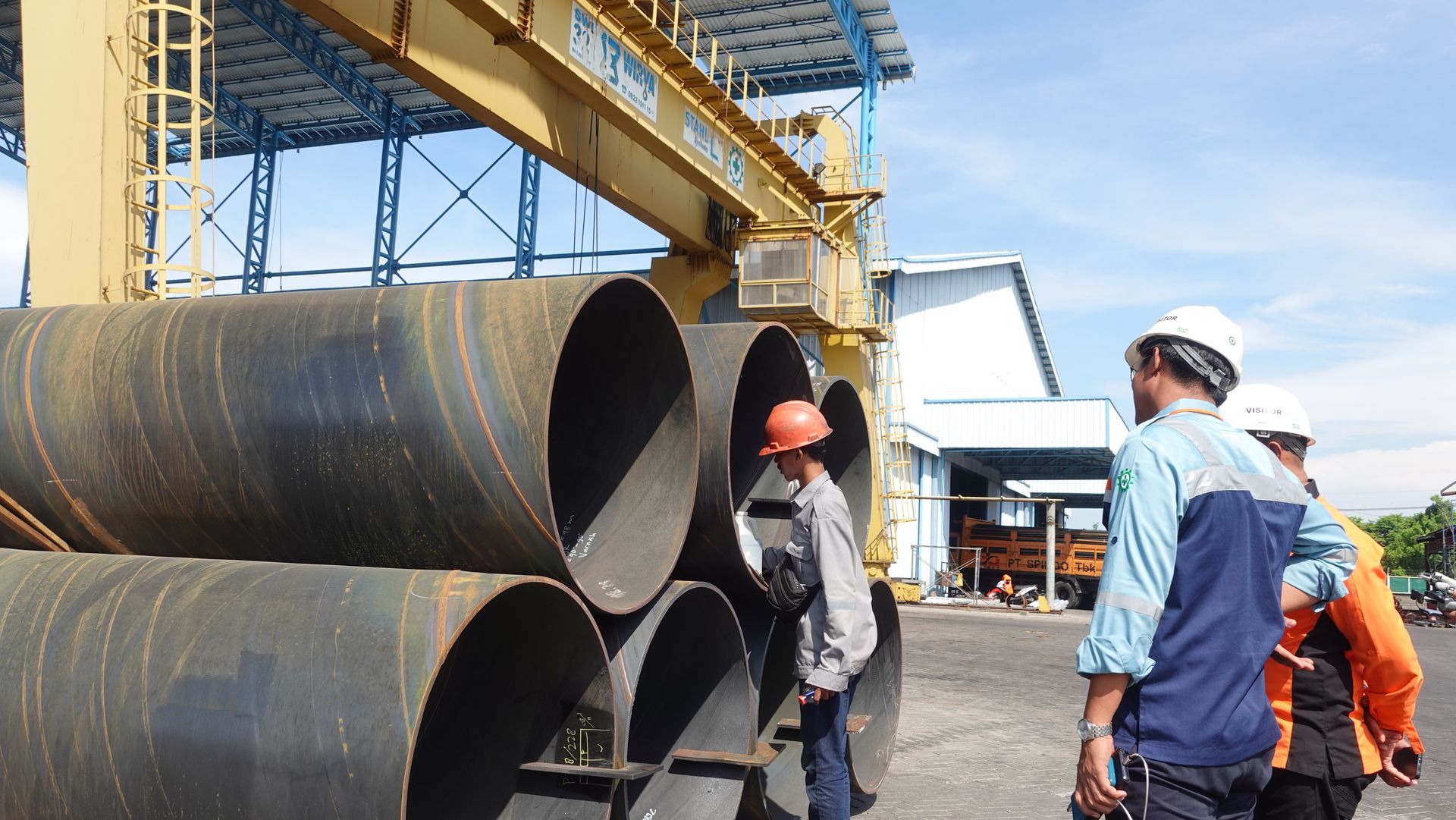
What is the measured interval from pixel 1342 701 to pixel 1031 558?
25254 millimetres

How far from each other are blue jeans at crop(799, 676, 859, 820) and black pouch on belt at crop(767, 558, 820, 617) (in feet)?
1.01

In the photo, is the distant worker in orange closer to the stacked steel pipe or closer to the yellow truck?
the yellow truck

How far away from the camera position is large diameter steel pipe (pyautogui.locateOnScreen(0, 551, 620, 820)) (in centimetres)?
224

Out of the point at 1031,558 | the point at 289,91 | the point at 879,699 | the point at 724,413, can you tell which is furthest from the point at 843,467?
the point at 289,91

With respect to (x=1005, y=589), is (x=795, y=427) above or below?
above

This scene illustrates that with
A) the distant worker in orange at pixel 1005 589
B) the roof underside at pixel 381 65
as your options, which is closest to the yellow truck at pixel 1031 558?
the distant worker in orange at pixel 1005 589

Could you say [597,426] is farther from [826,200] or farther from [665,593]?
[826,200]

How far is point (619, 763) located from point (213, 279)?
12.6ft

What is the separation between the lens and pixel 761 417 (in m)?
5.29

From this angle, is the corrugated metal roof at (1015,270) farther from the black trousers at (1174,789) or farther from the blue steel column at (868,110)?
the black trousers at (1174,789)

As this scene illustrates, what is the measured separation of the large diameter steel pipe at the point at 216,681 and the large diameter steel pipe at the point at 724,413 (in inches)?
51.9

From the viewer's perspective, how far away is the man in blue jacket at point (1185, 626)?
6.93 ft

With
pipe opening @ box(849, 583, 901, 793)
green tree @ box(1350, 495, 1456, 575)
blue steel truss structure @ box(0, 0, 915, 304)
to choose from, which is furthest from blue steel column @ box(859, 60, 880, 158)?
green tree @ box(1350, 495, 1456, 575)

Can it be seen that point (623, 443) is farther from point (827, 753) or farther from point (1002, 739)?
point (1002, 739)
